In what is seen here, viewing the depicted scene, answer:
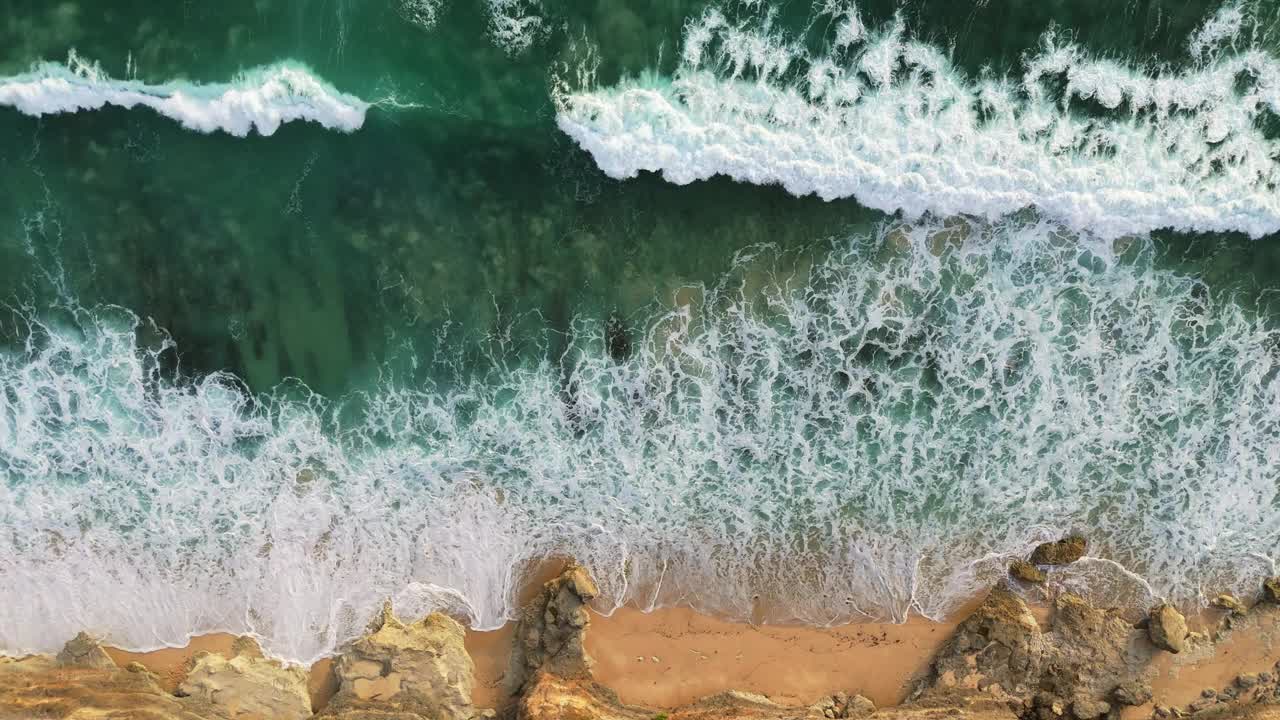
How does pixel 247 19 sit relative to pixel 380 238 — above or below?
above

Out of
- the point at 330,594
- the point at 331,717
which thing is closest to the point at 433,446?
the point at 330,594

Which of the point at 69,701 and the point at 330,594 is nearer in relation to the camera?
the point at 69,701

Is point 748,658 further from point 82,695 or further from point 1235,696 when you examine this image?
point 82,695

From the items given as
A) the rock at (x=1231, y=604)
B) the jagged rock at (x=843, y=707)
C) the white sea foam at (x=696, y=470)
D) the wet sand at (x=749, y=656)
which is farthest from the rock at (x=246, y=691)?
the rock at (x=1231, y=604)

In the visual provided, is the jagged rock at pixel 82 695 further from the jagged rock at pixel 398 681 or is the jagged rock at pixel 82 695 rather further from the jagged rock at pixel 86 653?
the jagged rock at pixel 398 681

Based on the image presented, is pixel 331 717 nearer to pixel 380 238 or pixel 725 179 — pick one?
pixel 380 238
